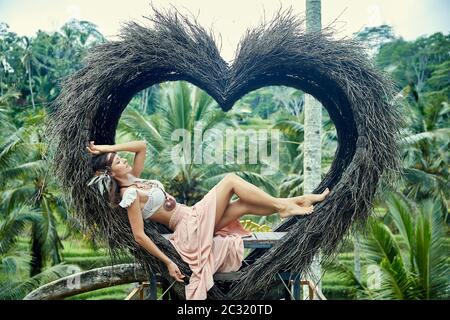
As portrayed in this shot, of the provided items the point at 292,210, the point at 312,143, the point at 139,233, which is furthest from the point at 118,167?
the point at 312,143

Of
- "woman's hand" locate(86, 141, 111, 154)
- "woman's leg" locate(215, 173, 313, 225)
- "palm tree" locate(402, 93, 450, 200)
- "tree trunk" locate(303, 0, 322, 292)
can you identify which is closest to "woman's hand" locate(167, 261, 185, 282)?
"woman's leg" locate(215, 173, 313, 225)

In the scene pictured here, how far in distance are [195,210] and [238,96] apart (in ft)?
2.32

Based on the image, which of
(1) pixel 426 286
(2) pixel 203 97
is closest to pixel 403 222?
(1) pixel 426 286

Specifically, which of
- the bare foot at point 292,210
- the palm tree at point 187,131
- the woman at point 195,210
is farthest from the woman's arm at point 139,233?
the palm tree at point 187,131

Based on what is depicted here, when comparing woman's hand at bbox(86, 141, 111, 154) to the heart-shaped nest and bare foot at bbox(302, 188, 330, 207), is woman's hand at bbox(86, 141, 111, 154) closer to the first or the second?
the heart-shaped nest

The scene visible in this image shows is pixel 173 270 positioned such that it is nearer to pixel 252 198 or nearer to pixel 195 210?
pixel 195 210

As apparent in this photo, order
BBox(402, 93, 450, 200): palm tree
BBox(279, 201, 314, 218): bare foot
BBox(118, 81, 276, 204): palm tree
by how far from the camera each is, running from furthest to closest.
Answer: BBox(402, 93, 450, 200): palm tree
BBox(118, 81, 276, 204): palm tree
BBox(279, 201, 314, 218): bare foot

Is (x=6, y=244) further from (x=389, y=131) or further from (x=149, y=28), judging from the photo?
(x=389, y=131)

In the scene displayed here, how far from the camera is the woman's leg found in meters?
3.09

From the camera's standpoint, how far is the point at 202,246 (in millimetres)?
3111

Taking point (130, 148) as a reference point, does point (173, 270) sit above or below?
below

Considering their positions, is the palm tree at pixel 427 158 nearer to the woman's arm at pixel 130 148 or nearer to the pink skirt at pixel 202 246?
the pink skirt at pixel 202 246

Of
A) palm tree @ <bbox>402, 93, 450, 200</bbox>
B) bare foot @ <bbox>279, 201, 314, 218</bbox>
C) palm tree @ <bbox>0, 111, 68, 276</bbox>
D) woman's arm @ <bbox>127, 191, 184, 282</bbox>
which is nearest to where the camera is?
woman's arm @ <bbox>127, 191, 184, 282</bbox>

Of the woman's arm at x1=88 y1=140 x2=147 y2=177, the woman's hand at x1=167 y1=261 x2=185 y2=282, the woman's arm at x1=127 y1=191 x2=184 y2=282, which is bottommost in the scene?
the woman's hand at x1=167 y1=261 x2=185 y2=282
